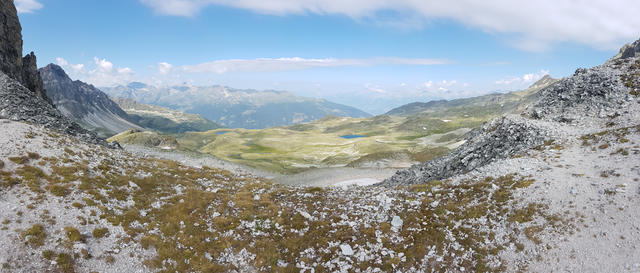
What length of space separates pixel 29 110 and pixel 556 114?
236ft

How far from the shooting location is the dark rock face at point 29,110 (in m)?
37.6

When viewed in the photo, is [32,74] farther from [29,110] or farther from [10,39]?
[29,110]

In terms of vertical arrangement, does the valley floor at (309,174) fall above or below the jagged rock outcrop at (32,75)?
below

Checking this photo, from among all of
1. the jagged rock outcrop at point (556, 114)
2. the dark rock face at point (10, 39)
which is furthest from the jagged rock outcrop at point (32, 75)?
the jagged rock outcrop at point (556, 114)

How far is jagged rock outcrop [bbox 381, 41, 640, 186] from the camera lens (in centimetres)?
3231

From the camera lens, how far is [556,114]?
120ft

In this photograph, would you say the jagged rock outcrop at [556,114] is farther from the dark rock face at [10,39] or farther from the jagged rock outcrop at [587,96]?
the dark rock face at [10,39]

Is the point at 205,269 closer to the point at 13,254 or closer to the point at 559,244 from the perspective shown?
the point at 13,254

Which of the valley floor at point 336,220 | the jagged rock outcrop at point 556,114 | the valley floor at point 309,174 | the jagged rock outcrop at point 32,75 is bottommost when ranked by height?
the valley floor at point 309,174

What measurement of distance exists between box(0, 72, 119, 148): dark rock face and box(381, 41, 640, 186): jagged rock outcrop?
51660mm

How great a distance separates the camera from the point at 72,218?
64.0ft

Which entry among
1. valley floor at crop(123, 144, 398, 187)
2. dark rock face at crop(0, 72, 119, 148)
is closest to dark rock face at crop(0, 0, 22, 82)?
valley floor at crop(123, 144, 398, 187)

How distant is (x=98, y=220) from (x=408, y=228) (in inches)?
896

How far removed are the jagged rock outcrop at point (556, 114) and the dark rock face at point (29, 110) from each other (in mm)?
51660
